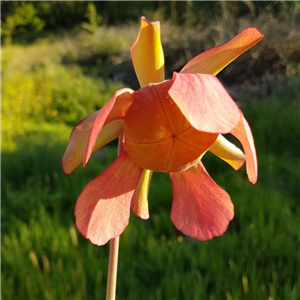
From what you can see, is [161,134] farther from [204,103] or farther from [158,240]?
[158,240]

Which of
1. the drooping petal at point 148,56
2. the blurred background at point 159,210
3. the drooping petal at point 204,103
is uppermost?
the drooping petal at point 204,103

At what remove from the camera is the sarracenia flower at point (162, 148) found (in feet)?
1.02

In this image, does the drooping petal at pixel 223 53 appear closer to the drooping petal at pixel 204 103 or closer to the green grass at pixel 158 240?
the drooping petal at pixel 204 103

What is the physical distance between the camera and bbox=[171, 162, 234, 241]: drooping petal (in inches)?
→ 13.7

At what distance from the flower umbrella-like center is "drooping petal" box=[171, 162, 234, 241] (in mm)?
32

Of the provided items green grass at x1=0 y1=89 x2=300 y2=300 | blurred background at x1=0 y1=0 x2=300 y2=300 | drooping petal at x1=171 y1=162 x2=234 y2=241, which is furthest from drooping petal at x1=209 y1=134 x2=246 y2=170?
green grass at x1=0 y1=89 x2=300 y2=300

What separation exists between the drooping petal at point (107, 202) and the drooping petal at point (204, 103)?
82mm

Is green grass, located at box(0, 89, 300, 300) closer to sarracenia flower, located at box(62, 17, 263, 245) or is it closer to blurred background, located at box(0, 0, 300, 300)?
blurred background, located at box(0, 0, 300, 300)

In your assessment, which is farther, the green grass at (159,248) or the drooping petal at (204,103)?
the green grass at (159,248)

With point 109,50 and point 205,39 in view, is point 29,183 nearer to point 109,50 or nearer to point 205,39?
point 205,39

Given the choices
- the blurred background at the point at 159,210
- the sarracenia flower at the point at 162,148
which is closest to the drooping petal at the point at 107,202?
the sarracenia flower at the point at 162,148

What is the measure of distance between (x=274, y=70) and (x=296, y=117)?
2.11 metres

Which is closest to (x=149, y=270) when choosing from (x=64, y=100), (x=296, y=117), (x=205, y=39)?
(x=296, y=117)

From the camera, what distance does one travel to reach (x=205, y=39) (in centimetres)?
557
